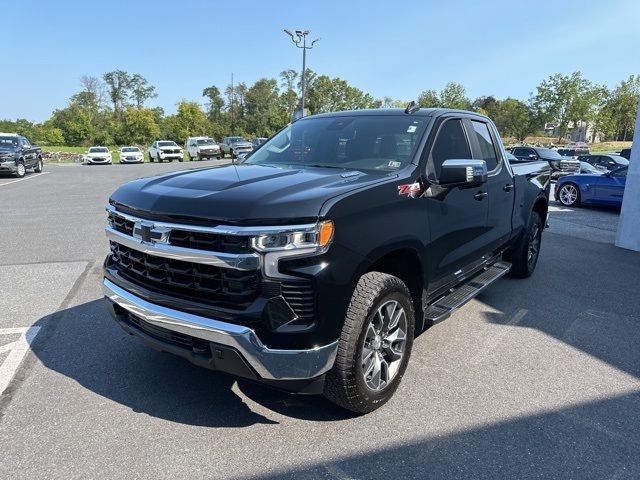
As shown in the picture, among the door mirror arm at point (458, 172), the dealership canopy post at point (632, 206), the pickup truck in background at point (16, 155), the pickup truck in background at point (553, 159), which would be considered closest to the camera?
the door mirror arm at point (458, 172)

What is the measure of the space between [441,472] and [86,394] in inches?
93.8

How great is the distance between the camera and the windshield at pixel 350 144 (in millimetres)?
3639

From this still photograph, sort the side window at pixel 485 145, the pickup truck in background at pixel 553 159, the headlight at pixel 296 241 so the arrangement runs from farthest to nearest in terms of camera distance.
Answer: the pickup truck in background at pixel 553 159
the side window at pixel 485 145
the headlight at pixel 296 241

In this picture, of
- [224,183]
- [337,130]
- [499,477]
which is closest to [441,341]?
[499,477]

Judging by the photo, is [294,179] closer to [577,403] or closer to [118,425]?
[118,425]

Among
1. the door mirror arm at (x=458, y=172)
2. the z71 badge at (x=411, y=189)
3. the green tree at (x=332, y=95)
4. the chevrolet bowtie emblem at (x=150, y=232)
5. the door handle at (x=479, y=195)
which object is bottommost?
the door handle at (x=479, y=195)

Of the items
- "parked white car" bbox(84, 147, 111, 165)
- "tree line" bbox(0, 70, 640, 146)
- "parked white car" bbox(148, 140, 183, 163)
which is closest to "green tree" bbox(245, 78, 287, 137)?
"tree line" bbox(0, 70, 640, 146)

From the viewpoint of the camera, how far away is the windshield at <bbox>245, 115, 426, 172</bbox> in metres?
3.64

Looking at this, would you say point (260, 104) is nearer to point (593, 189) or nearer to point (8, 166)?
point (8, 166)

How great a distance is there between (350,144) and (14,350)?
323 cm

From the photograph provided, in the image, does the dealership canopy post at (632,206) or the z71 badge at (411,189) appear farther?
the dealership canopy post at (632,206)

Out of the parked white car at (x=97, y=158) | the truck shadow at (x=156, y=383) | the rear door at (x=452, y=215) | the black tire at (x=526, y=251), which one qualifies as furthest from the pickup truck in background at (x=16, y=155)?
the rear door at (x=452, y=215)

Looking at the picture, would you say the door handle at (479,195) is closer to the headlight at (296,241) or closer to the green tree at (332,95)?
the headlight at (296,241)

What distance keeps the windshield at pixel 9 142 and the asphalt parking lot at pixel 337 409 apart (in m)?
18.9
